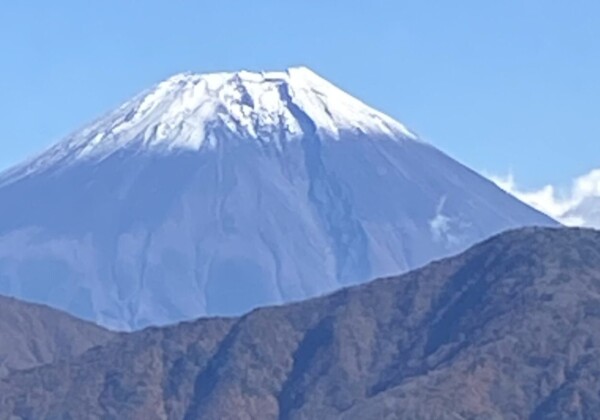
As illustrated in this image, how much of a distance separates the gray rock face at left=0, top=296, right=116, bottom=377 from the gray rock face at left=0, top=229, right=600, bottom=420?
95.4 ft

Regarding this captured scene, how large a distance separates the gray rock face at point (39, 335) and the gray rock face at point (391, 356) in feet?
95.4

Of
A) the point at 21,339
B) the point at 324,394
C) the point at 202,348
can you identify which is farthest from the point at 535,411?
the point at 21,339

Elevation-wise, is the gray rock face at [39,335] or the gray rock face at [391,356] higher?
the gray rock face at [391,356]

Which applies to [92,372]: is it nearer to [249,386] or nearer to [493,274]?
[249,386]

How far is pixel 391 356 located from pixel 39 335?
Answer: 50413 mm

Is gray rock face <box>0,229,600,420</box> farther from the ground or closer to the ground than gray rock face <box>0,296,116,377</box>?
farther from the ground

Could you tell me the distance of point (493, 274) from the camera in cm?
15212

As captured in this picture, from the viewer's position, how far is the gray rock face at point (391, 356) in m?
134

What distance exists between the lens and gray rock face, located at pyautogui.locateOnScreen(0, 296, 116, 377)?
184750 mm

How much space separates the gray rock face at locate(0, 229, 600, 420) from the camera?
439 feet

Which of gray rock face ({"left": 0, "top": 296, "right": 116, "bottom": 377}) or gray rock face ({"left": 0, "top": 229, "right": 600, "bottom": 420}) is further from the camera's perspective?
gray rock face ({"left": 0, "top": 296, "right": 116, "bottom": 377})

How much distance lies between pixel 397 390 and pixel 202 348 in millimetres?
22379

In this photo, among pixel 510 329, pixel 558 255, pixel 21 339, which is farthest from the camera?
pixel 21 339

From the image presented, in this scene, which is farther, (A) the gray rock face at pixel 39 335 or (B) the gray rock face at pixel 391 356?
(A) the gray rock face at pixel 39 335
